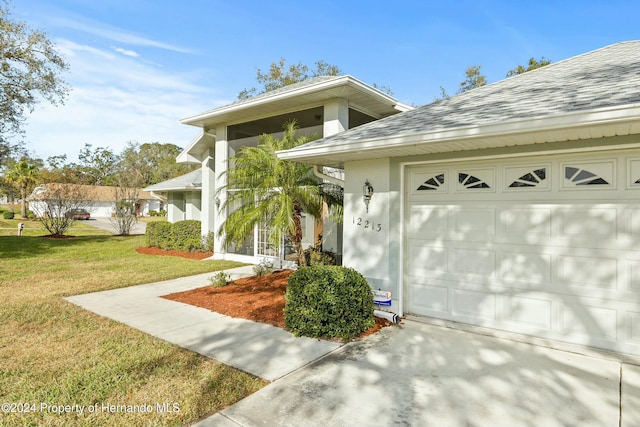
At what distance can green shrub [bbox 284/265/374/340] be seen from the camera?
4.62m

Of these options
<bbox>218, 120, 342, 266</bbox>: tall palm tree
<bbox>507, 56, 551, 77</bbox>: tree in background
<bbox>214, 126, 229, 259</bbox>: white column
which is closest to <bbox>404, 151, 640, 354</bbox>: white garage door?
<bbox>218, 120, 342, 266</bbox>: tall palm tree

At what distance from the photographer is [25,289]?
7457mm

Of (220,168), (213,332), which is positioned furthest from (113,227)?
(213,332)

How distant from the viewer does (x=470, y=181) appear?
502cm

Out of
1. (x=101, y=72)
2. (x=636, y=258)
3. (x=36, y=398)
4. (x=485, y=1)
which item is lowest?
(x=36, y=398)

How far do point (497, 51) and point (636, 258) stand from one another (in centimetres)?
1673

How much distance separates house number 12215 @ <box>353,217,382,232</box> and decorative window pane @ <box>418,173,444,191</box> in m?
0.92

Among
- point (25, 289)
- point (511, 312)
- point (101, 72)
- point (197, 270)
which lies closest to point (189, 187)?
point (101, 72)

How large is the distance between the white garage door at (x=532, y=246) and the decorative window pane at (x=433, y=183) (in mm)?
15

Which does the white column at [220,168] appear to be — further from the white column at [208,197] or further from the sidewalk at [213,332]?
→ the sidewalk at [213,332]

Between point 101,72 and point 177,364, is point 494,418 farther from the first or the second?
point 101,72

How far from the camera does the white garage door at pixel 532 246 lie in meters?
3.96

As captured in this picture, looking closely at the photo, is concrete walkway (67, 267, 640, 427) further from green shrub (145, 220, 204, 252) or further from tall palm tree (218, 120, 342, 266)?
green shrub (145, 220, 204, 252)

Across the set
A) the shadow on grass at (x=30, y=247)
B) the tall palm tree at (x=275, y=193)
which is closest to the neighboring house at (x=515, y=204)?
the tall palm tree at (x=275, y=193)
